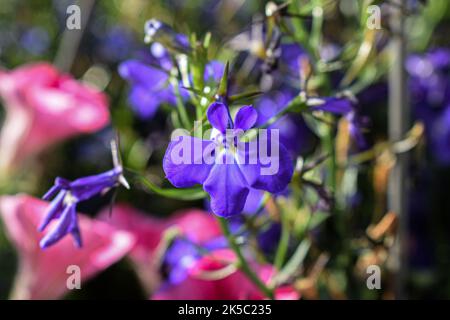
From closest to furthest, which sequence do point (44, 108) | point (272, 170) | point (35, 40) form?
point (272, 170) → point (44, 108) → point (35, 40)

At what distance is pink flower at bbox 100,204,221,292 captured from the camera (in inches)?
21.7

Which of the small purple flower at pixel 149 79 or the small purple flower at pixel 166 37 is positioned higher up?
the small purple flower at pixel 166 37

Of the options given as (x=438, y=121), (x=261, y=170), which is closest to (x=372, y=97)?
(x=438, y=121)

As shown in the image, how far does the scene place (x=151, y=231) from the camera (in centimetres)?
56

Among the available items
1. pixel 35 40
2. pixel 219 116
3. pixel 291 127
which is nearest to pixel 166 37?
pixel 219 116

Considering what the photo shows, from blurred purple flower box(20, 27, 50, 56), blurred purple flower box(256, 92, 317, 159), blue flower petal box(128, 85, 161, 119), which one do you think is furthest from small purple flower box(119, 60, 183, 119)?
blurred purple flower box(20, 27, 50, 56)

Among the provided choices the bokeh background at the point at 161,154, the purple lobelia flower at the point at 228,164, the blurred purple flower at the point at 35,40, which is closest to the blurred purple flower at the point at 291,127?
the bokeh background at the point at 161,154

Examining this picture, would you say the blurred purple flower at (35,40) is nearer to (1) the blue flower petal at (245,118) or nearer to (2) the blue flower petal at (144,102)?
(2) the blue flower petal at (144,102)

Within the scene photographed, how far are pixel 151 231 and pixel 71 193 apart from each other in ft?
0.59

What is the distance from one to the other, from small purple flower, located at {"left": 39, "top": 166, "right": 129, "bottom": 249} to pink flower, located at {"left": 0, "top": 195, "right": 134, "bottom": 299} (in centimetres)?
9

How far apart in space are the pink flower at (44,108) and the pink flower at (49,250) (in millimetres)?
102

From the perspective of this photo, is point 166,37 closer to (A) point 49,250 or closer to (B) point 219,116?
(B) point 219,116

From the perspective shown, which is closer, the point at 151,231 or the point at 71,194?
the point at 71,194

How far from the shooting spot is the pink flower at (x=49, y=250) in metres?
0.48
